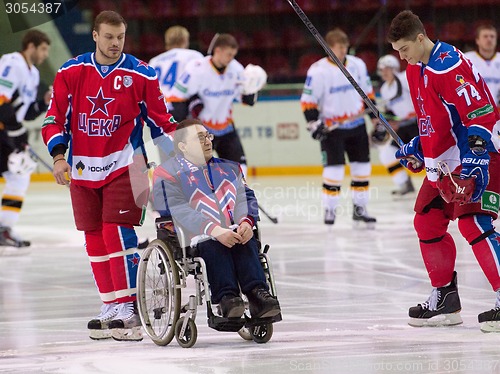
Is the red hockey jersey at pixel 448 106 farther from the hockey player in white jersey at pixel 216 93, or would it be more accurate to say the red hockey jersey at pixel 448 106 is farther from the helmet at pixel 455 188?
the hockey player in white jersey at pixel 216 93

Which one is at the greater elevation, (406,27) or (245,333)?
(406,27)

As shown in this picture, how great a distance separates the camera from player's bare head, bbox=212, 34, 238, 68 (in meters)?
8.02

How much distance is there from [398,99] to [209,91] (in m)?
2.91

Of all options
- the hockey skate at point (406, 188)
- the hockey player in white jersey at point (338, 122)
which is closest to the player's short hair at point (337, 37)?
the hockey player in white jersey at point (338, 122)

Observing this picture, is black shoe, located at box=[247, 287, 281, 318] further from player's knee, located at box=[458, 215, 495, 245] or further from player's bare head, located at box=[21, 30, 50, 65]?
player's bare head, located at box=[21, 30, 50, 65]

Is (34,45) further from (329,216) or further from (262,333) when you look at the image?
(262,333)

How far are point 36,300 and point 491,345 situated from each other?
96.3 inches

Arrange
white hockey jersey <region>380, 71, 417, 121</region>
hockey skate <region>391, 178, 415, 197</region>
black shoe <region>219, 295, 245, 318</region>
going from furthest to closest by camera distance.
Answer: white hockey jersey <region>380, 71, 417, 121</region> < hockey skate <region>391, 178, 415, 197</region> < black shoe <region>219, 295, 245, 318</region>

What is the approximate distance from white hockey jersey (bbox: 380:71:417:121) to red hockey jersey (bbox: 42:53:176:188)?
6032 millimetres

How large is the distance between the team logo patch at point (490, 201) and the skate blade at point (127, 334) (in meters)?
1.42

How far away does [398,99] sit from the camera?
34.6ft

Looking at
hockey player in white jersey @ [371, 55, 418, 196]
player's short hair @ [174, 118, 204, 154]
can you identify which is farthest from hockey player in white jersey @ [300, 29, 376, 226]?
player's short hair @ [174, 118, 204, 154]

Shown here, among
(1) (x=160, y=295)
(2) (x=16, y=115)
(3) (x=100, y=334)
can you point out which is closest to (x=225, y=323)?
(1) (x=160, y=295)

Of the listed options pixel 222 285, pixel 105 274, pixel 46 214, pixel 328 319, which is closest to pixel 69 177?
pixel 105 274
